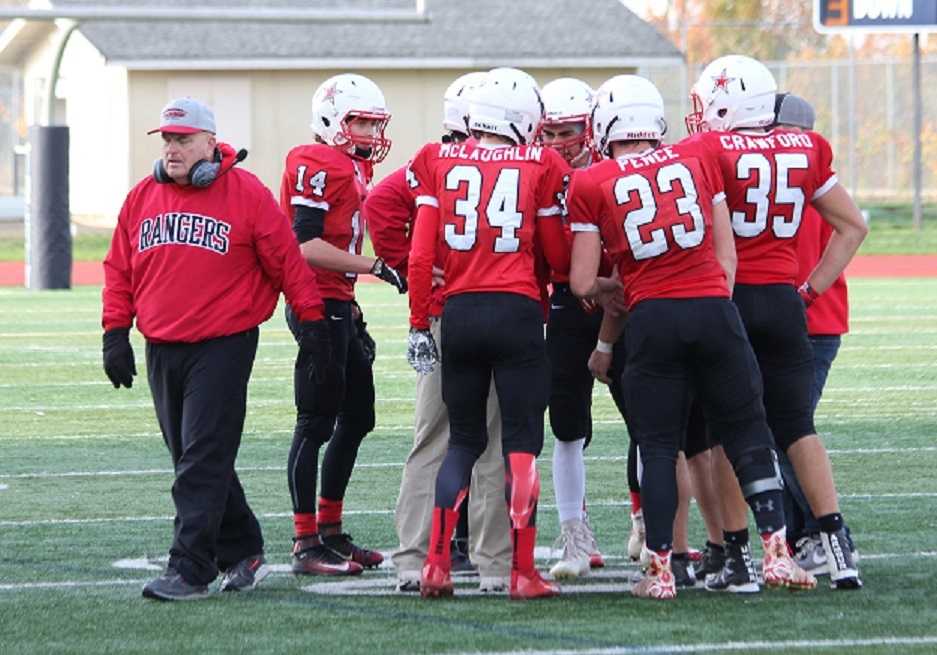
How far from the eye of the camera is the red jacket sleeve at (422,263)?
6758mm

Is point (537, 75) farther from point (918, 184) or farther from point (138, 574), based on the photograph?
point (138, 574)

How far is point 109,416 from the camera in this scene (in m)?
12.5

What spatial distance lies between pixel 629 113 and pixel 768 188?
551 mm

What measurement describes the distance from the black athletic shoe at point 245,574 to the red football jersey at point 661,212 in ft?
5.47

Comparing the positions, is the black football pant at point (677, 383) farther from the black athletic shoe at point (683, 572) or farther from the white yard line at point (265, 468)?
the white yard line at point (265, 468)

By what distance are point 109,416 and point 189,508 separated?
19.0 ft

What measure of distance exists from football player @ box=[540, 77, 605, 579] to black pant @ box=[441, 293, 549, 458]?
61 centimetres

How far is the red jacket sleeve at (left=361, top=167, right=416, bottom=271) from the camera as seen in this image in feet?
24.4

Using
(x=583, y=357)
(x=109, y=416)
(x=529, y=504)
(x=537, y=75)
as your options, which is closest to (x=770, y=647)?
(x=529, y=504)

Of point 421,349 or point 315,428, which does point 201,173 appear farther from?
point 315,428

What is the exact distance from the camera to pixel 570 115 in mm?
7660

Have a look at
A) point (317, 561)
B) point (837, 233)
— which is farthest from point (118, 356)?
point (837, 233)

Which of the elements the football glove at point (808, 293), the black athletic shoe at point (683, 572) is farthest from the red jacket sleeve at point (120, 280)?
the football glove at point (808, 293)

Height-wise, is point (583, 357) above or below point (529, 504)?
above
